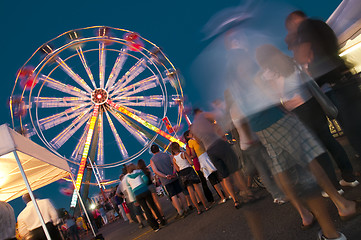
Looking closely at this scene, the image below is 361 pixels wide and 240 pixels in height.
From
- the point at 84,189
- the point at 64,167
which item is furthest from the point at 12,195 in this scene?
the point at 84,189

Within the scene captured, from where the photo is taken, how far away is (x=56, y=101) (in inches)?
684

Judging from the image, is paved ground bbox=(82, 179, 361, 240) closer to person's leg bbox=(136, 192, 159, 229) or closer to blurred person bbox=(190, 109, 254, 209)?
blurred person bbox=(190, 109, 254, 209)

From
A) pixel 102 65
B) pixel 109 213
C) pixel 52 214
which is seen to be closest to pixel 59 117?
pixel 102 65

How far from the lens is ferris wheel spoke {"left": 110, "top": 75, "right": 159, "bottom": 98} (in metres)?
18.5

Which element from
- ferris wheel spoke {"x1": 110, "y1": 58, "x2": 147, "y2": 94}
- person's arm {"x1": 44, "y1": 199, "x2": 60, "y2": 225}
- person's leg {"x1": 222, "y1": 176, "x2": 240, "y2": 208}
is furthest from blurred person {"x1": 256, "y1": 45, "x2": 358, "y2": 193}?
ferris wheel spoke {"x1": 110, "y1": 58, "x2": 147, "y2": 94}

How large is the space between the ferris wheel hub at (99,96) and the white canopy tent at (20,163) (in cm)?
1038

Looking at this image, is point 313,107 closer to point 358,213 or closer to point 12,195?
point 358,213

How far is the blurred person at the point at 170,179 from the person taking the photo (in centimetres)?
607

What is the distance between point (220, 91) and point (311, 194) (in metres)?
1.13

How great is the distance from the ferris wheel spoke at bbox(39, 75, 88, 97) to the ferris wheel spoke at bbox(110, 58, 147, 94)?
2.06m

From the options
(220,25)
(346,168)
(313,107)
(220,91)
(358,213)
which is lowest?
(358,213)

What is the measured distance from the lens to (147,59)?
57.5 ft

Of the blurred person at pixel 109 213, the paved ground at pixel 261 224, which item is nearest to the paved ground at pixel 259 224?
the paved ground at pixel 261 224

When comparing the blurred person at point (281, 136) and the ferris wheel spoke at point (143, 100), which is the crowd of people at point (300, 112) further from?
the ferris wheel spoke at point (143, 100)
